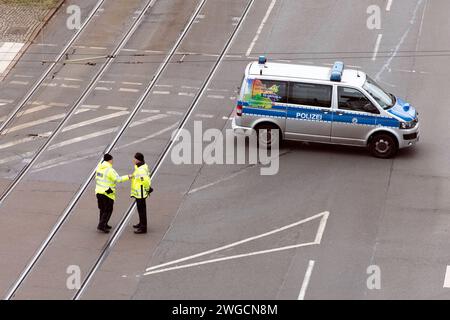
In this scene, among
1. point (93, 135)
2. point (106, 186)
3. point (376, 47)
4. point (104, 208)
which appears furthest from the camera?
point (376, 47)

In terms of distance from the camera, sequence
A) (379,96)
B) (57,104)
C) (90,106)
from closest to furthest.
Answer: (379,96) < (90,106) < (57,104)

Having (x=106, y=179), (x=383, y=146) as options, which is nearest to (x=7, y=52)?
(x=106, y=179)

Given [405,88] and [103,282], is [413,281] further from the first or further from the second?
[405,88]

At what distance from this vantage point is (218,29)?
111 feet

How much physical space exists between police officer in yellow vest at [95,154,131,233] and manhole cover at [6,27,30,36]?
13230mm

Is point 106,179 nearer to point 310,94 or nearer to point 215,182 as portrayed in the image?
point 215,182

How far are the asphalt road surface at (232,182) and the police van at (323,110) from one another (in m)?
0.57

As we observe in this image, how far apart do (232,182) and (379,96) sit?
445 centimetres

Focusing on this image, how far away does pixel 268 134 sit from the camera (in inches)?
1025

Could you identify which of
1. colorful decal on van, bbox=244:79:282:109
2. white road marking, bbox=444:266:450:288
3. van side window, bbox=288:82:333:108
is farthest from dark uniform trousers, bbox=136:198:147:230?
white road marking, bbox=444:266:450:288

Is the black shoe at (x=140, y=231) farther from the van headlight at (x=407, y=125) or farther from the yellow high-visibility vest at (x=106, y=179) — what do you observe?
the van headlight at (x=407, y=125)

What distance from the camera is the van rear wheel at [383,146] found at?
1001 inches

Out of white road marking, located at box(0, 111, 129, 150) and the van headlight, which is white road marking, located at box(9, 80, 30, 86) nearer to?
white road marking, located at box(0, 111, 129, 150)
